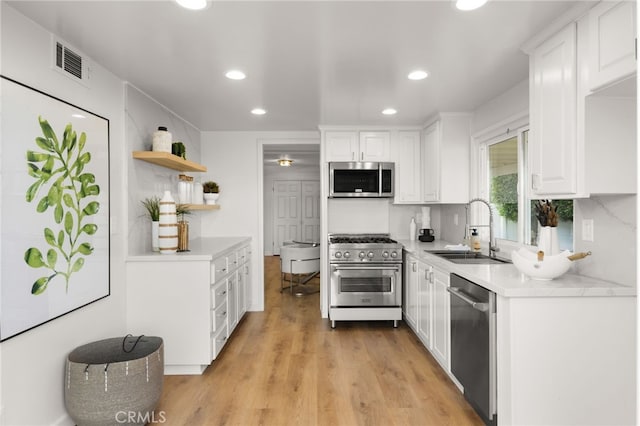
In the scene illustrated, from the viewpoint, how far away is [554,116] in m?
2.01

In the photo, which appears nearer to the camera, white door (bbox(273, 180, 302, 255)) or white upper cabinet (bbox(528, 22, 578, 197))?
white upper cabinet (bbox(528, 22, 578, 197))

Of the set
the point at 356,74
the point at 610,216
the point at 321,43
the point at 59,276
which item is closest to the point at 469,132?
the point at 356,74

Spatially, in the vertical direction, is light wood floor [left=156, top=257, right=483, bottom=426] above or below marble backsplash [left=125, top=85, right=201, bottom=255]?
below

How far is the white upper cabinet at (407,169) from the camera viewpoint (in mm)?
4336

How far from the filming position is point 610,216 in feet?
6.63

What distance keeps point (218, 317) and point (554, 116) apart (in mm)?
2742

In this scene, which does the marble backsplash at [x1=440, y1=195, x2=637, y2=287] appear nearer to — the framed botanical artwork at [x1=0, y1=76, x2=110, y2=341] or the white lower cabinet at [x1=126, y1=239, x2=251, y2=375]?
the white lower cabinet at [x1=126, y1=239, x2=251, y2=375]

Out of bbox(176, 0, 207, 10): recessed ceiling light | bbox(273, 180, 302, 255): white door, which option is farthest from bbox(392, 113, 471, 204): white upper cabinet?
bbox(273, 180, 302, 255): white door

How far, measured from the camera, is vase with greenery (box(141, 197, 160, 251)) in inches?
120

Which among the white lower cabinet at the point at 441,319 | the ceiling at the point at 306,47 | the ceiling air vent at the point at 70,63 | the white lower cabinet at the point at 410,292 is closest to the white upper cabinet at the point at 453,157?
the ceiling at the point at 306,47

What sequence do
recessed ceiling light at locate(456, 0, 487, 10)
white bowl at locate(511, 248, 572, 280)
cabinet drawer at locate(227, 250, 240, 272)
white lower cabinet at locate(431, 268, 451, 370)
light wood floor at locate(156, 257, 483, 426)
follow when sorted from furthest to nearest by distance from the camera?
cabinet drawer at locate(227, 250, 240, 272)
white lower cabinet at locate(431, 268, 451, 370)
light wood floor at locate(156, 257, 483, 426)
white bowl at locate(511, 248, 572, 280)
recessed ceiling light at locate(456, 0, 487, 10)

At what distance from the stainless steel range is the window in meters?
0.99

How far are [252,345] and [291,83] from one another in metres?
2.36

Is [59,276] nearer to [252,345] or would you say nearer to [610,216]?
[252,345]
